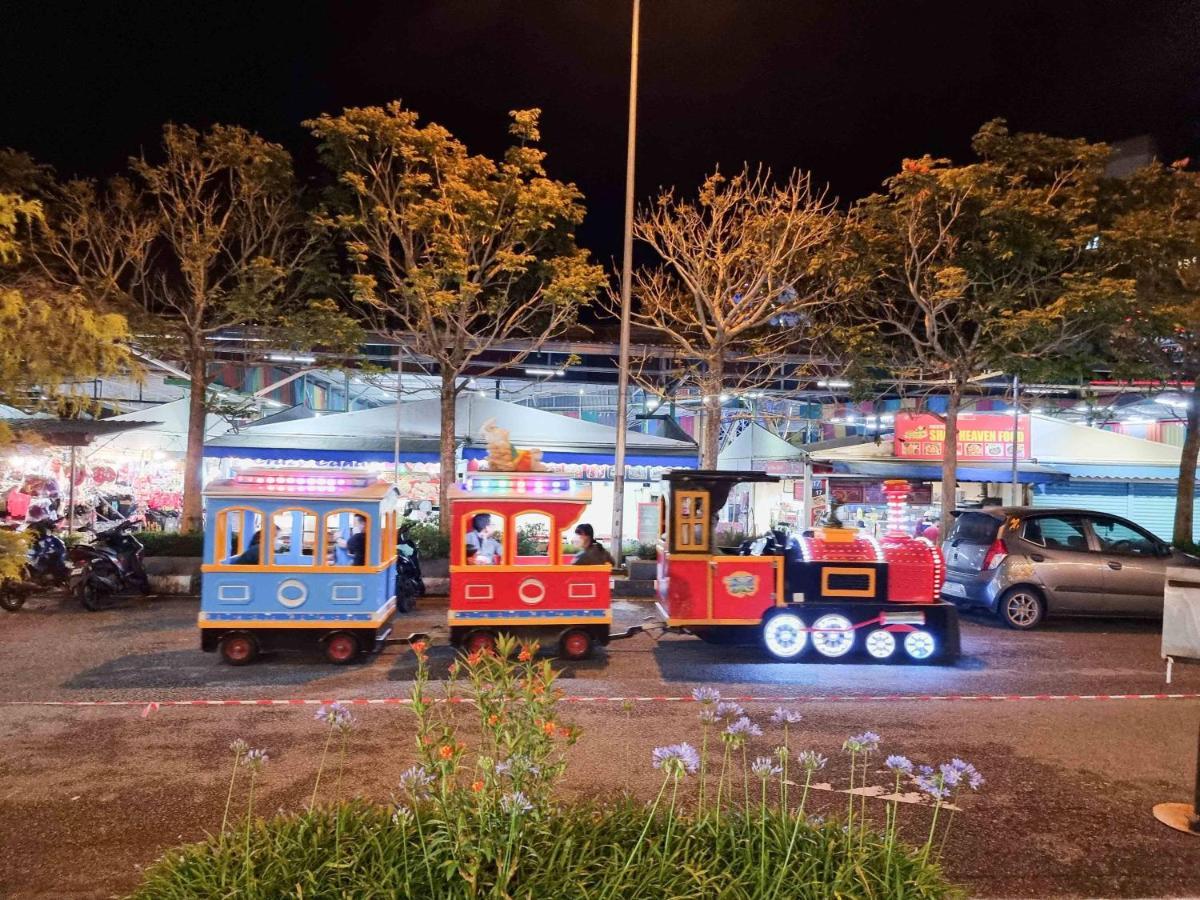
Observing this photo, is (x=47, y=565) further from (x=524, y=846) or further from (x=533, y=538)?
(x=524, y=846)

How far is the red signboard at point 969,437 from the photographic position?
18656 millimetres

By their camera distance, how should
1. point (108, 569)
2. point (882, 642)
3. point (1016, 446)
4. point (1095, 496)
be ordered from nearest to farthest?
point (882, 642) < point (108, 569) < point (1016, 446) < point (1095, 496)

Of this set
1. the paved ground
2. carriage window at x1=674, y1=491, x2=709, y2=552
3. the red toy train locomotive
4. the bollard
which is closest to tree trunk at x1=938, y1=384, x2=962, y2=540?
the paved ground

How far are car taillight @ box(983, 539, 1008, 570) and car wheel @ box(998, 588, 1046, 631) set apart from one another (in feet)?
1.45

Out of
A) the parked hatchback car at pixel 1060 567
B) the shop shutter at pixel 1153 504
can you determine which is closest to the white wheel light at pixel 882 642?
the parked hatchback car at pixel 1060 567

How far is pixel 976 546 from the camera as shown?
11633 millimetres

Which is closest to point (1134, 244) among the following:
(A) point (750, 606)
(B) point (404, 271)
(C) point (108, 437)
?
(A) point (750, 606)

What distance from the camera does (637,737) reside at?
6.36 meters

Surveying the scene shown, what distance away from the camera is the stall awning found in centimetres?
1834

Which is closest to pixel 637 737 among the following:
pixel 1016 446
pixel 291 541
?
pixel 291 541

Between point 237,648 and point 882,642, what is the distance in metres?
7.63

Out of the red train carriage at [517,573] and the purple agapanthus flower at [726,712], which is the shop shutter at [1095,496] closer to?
the red train carriage at [517,573]

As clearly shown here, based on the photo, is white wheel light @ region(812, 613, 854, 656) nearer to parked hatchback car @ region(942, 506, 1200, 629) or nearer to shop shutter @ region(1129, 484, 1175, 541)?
parked hatchback car @ region(942, 506, 1200, 629)

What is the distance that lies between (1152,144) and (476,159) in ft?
67.8
